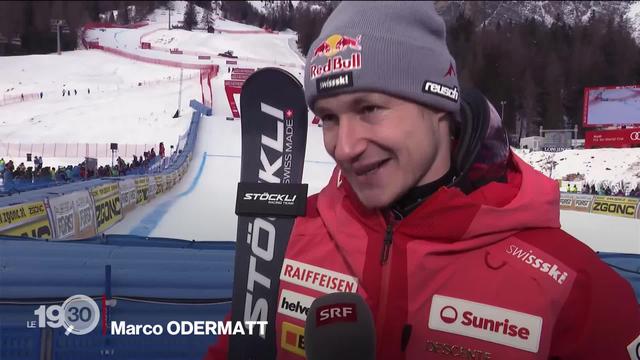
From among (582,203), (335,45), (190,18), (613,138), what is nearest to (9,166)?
(335,45)

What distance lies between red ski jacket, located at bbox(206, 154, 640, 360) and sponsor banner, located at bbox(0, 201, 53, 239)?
486 cm

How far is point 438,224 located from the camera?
1221mm

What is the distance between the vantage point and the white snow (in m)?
9.22

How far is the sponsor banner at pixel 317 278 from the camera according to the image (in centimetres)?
131

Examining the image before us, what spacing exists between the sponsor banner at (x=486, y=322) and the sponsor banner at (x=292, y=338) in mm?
388

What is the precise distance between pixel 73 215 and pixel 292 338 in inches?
247

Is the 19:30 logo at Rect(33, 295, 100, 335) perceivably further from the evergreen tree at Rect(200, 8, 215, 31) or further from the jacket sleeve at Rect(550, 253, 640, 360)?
the evergreen tree at Rect(200, 8, 215, 31)

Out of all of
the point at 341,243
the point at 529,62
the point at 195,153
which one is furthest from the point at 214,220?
the point at 195,153

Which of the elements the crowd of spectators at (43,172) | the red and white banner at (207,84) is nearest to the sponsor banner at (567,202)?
the crowd of spectators at (43,172)

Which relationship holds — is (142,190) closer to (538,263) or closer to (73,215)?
(73,215)

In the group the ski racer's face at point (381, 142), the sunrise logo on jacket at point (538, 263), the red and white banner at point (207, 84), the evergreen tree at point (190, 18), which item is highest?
the evergreen tree at point (190, 18)

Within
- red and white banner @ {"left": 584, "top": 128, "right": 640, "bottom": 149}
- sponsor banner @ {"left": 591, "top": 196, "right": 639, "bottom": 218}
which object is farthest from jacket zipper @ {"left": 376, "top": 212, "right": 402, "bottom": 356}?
sponsor banner @ {"left": 591, "top": 196, "right": 639, "bottom": 218}

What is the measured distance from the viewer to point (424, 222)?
1242 millimetres

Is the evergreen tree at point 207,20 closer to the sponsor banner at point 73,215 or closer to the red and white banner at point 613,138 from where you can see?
the red and white banner at point 613,138
